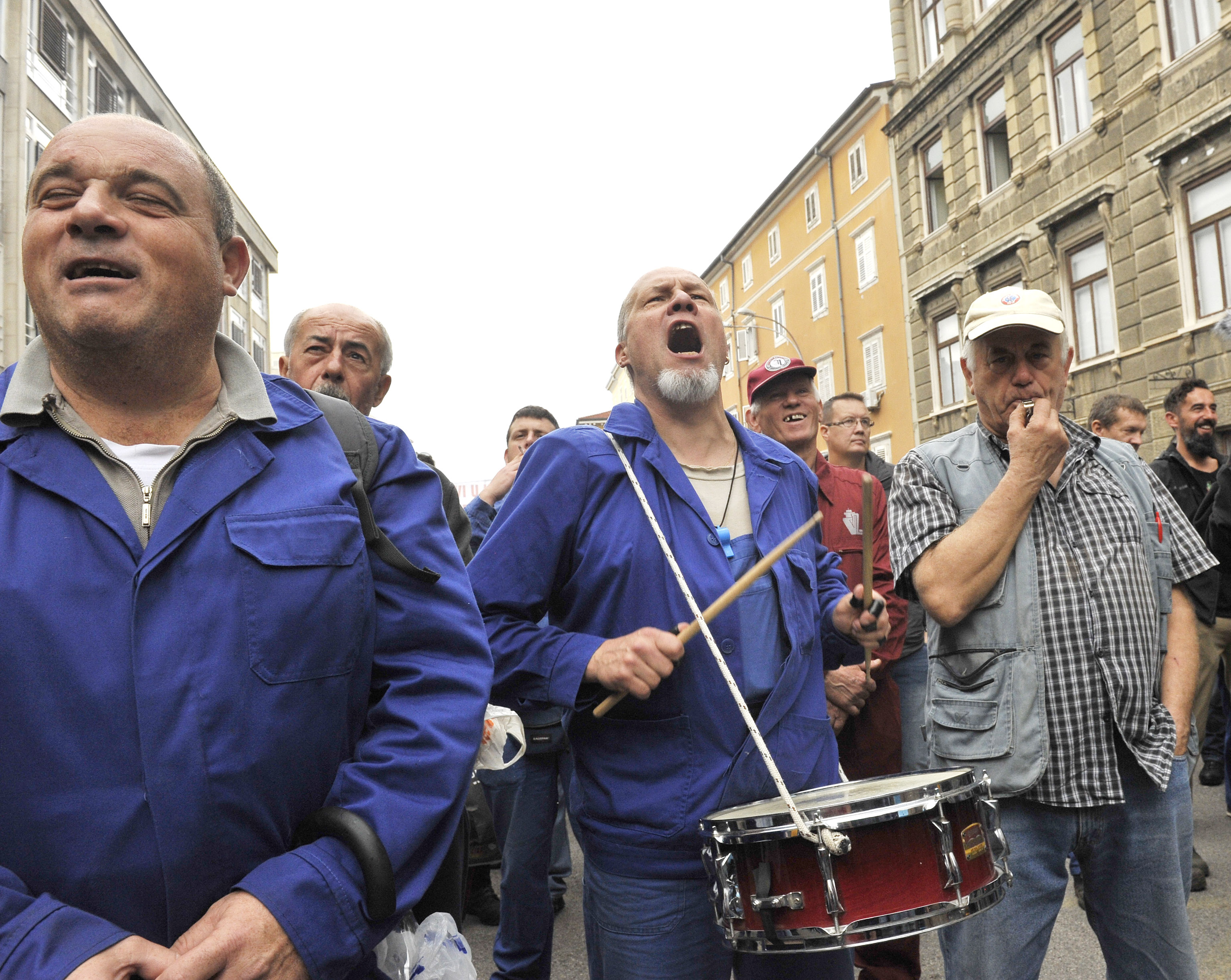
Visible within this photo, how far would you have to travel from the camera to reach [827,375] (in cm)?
3003

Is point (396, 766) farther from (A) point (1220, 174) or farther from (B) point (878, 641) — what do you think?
(A) point (1220, 174)

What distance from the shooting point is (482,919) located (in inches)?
196

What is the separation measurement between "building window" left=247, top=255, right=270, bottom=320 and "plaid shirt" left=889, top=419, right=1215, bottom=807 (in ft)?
143

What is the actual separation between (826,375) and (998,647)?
28390mm

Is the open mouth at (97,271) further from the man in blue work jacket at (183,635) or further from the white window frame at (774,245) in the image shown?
the white window frame at (774,245)

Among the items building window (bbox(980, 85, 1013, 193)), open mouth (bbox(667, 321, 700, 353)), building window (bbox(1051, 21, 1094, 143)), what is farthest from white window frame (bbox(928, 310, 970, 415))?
open mouth (bbox(667, 321, 700, 353))

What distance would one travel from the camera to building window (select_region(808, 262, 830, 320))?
30.1m

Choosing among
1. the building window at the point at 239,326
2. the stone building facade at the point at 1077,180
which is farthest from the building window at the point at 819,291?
the building window at the point at 239,326

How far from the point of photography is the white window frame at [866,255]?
26.0 meters

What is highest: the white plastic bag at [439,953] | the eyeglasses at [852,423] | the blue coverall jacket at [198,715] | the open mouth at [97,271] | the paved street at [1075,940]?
the eyeglasses at [852,423]

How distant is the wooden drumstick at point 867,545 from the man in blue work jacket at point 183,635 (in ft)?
2.76

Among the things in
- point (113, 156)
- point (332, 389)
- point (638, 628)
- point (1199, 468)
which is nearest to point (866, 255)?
point (1199, 468)

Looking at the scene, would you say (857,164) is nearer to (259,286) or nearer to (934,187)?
(934,187)

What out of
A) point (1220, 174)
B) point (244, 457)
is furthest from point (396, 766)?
point (1220, 174)
